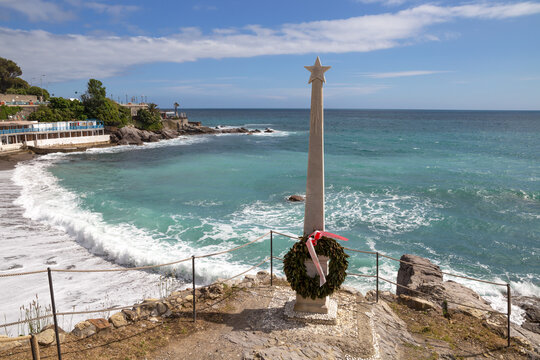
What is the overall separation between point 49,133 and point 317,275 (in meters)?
65.5

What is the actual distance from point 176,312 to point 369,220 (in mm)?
16685

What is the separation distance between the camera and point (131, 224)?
21.6 meters

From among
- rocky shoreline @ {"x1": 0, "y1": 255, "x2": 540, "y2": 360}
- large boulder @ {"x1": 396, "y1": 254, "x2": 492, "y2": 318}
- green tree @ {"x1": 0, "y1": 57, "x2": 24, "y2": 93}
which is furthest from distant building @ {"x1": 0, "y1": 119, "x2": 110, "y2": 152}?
large boulder @ {"x1": 396, "y1": 254, "x2": 492, "y2": 318}

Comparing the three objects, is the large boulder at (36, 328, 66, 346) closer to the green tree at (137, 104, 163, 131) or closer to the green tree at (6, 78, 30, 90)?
the green tree at (137, 104, 163, 131)

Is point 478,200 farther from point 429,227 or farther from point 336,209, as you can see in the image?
point 336,209

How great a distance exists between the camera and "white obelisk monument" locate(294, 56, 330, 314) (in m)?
8.29

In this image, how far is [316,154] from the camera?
27.3 ft

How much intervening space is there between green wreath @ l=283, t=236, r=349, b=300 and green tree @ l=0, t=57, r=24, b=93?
11128 cm

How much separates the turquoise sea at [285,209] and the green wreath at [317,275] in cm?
714

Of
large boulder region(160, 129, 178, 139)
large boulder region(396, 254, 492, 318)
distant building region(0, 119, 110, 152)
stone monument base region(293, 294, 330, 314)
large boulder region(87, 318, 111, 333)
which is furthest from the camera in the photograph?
large boulder region(160, 129, 178, 139)

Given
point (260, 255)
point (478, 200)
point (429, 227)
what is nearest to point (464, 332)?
point (260, 255)

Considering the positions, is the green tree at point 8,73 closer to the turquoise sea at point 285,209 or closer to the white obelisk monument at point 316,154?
the turquoise sea at point 285,209

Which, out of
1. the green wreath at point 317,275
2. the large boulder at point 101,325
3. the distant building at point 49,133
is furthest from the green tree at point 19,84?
the green wreath at point 317,275

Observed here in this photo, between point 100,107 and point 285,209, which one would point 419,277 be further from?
point 100,107
